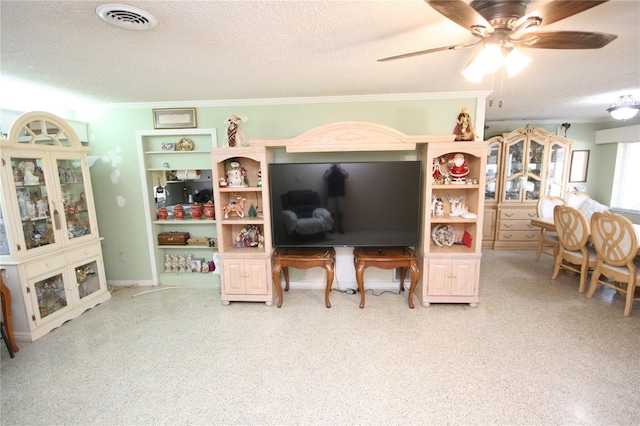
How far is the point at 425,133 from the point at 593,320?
7.94ft

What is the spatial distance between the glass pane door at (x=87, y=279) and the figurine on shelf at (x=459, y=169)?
160 inches

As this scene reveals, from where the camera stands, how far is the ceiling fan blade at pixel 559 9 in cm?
109

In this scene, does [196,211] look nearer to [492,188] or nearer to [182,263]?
[182,263]

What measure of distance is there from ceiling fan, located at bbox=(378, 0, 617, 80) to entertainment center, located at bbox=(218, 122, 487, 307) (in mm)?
1275

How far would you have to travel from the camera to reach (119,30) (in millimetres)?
1580

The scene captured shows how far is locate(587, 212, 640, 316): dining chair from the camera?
2.59 m

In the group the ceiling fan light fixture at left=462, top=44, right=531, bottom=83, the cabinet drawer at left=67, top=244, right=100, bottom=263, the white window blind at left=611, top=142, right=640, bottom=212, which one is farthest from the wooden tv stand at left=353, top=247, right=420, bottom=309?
the white window blind at left=611, top=142, right=640, bottom=212

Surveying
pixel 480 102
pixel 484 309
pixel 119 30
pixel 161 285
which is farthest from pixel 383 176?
pixel 161 285

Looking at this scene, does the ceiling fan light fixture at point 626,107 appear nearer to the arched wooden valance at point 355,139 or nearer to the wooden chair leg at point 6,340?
the arched wooden valance at point 355,139

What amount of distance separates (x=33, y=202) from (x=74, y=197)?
15.9 inches

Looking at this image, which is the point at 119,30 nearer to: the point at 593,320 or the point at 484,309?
the point at 484,309

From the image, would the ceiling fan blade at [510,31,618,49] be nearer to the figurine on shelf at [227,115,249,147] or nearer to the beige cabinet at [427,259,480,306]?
the beige cabinet at [427,259,480,306]

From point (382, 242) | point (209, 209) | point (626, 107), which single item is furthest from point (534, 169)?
point (209, 209)

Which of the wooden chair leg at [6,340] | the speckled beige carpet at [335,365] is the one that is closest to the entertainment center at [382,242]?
the speckled beige carpet at [335,365]
